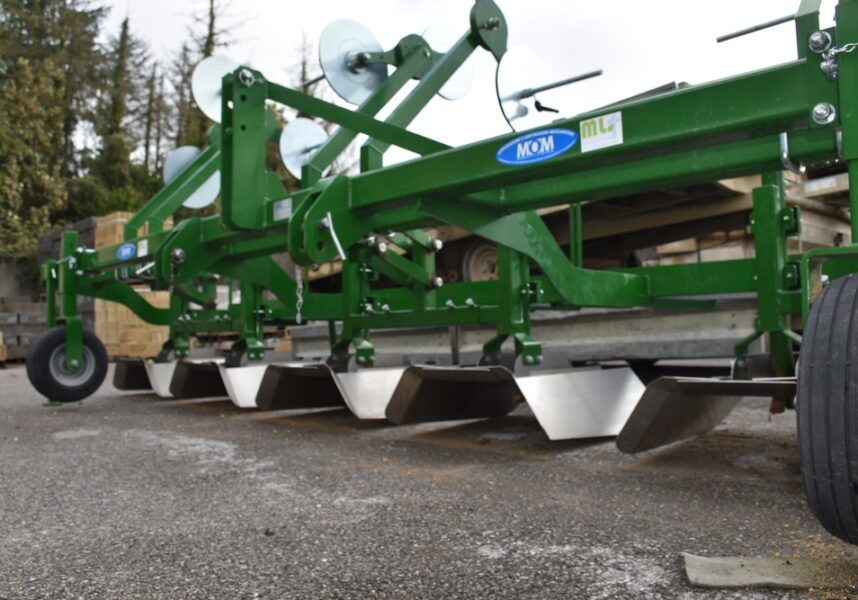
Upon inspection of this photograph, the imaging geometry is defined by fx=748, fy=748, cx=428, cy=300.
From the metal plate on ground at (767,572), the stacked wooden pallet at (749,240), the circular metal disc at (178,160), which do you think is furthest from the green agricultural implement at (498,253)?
the stacked wooden pallet at (749,240)

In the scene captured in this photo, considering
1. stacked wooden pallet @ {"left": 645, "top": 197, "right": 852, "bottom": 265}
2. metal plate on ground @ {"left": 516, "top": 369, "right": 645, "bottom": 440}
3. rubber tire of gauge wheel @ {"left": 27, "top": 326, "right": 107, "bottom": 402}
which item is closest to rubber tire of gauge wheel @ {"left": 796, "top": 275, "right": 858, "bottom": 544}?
metal plate on ground @ {"left": 516, "top": 369, "right": 645, "bottom": 440}

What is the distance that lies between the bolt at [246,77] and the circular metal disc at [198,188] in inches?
85.8

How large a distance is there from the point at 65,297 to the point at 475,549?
3785 mm

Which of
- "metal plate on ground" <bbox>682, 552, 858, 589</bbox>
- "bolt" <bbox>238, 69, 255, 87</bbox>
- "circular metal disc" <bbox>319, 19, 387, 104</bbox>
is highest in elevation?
"circular metal disc" <bbox>319, 19, 387, 104</bbox>

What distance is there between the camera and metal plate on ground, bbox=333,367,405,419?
12.0 feet

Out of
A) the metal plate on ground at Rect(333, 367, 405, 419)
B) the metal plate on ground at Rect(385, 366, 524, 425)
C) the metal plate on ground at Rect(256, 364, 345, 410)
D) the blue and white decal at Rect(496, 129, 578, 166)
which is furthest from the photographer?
the metal plate on ground at Rect(256, 364, 345, 410)

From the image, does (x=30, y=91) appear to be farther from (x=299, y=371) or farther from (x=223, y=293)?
(x=299, y=371)

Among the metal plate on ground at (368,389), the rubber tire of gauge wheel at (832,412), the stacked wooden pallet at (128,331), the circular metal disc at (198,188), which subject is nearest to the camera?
the rubber tire of gauge wheel at (832,412)

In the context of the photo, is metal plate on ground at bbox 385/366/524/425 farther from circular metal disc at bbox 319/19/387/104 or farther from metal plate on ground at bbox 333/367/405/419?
circular metal disc at bbox 319/19/387/104

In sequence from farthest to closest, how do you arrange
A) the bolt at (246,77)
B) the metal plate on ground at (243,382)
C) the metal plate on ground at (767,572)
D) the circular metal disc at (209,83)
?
the circular metal disc at (209,83) → the metal plate on ground at (243,382) → the bolt at (246,77) → the metal plate on ground at (767,572)

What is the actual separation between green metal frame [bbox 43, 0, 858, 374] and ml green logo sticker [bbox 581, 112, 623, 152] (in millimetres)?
17

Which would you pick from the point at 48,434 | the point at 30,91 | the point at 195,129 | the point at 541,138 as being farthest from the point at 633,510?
the point at 195,129

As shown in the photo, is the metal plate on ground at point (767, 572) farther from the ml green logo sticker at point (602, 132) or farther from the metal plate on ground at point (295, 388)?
the metal plate on ground at point (295, 388)

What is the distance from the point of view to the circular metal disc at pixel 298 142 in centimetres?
460
